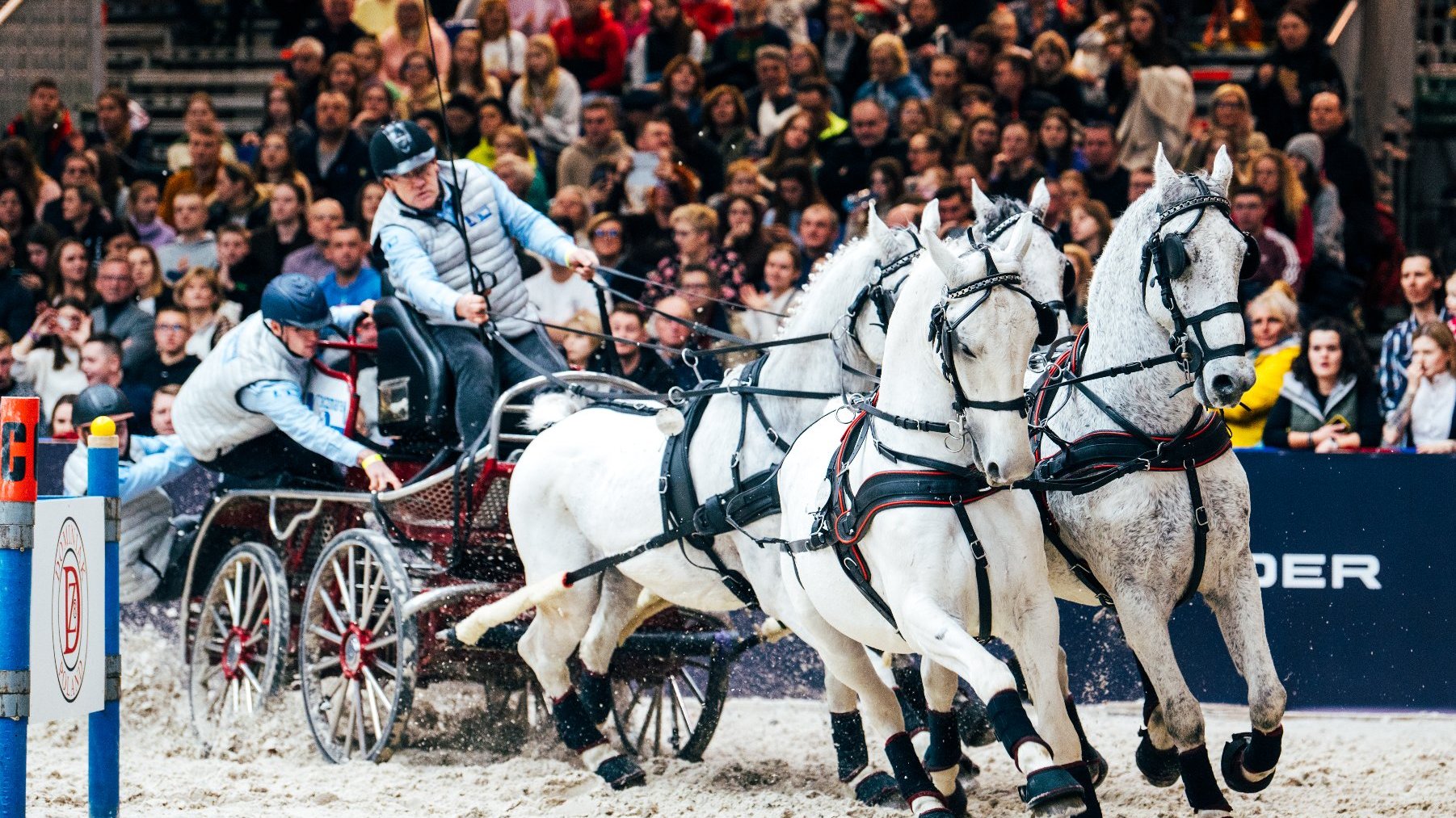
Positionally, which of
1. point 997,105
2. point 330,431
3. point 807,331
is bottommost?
point 330,431

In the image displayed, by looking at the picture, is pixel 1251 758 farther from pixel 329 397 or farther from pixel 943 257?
pixel 329 397

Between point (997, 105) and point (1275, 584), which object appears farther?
point (997, 105)

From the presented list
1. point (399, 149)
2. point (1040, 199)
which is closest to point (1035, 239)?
point (1040, 199)

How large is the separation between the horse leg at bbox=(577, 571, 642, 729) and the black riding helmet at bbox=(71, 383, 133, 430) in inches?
95.6

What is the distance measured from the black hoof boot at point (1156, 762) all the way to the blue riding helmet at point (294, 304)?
3.88 m

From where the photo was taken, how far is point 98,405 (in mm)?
8172

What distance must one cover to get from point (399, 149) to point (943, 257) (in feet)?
10.4

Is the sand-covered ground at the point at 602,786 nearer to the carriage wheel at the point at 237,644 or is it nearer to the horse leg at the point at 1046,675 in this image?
the carriage wheel at the point at 237,644

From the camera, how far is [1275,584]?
27.2ft

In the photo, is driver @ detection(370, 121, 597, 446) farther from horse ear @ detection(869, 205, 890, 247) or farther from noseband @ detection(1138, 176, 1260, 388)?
noseband @ detection(1138, 176, 1260, 388)

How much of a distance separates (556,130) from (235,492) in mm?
5145

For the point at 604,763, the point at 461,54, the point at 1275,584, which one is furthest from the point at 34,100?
the point at 1275,584

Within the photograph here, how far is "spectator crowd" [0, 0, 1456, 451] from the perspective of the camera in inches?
373

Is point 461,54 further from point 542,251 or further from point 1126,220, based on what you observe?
point 1126,220
